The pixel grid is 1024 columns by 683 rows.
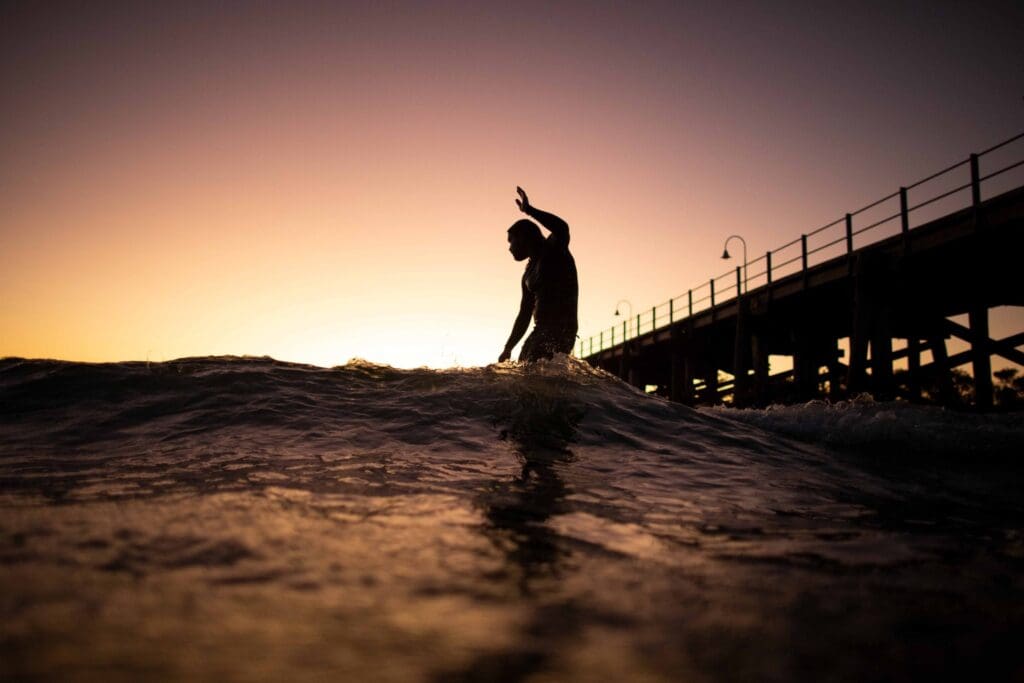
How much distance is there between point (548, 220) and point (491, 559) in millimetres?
5260

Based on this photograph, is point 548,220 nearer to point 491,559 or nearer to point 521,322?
point 521,322

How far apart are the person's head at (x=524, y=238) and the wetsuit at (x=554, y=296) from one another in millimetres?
129

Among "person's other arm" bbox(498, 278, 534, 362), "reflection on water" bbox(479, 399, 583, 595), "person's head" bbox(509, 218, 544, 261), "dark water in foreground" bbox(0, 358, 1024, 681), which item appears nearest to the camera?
"dark water in foreground" bbox(0, 358, 1024, 681)

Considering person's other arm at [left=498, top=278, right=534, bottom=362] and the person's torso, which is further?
person's other arm at [left=498, top=278, right=534, bottom=362]

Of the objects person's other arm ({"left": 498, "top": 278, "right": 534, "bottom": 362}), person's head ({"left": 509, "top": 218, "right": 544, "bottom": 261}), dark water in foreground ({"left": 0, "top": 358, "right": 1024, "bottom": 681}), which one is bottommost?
dark water in foreground ({"left": 0, "top": 358, "right": 1024, "bottom": 681})

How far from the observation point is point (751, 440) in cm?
439

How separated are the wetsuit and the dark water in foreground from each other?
2833 mm

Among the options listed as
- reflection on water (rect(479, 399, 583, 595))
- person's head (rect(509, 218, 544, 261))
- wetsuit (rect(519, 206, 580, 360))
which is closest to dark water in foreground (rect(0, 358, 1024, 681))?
reflection on water (rect(479, 399, 583, 595))

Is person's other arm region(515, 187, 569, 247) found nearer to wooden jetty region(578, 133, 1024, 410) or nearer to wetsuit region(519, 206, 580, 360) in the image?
wetsuit region(519, 206, 580, 360)

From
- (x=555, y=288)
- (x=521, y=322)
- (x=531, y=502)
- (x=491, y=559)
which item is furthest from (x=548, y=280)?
(x=491, y=559)

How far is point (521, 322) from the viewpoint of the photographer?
286 inches

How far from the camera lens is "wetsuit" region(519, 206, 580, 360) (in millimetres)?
6605

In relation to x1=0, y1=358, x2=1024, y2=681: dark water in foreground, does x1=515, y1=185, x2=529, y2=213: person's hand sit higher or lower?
higher

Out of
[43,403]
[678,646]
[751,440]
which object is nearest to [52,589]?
[678,646]
